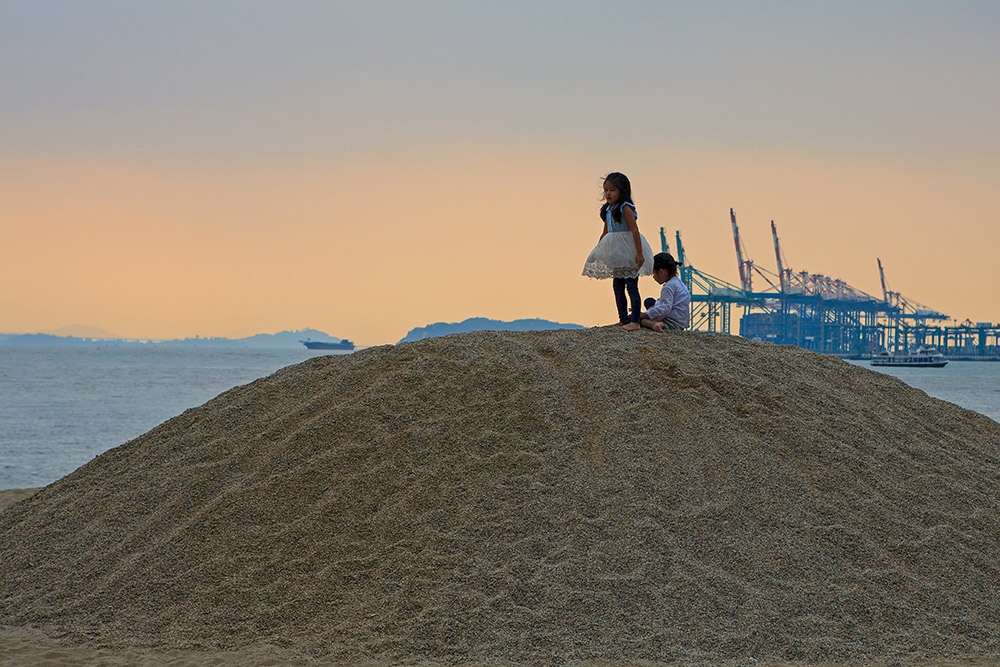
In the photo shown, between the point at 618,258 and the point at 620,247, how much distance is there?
0.09 meters

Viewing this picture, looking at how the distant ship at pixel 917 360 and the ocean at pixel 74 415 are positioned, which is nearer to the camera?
the ocean at pixel 74 415

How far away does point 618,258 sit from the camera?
21.4ft

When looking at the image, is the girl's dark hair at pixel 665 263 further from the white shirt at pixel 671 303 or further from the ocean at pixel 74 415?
the ocean at pixel 74 415

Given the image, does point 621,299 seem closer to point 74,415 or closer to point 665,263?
point 665,263

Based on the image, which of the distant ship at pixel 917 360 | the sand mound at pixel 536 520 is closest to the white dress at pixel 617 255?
the sand mound at pixel 536 520

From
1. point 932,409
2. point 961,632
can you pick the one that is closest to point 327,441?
point 961,632

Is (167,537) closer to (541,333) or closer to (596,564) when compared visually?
(596,564)

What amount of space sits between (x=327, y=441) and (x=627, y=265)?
2694mm

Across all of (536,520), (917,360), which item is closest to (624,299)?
(536,520)

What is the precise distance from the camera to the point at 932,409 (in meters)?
6.94

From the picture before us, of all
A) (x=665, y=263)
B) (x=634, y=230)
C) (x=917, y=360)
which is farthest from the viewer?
(x=917, y=360)

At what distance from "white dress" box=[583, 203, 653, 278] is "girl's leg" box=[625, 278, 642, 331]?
3.0 inches

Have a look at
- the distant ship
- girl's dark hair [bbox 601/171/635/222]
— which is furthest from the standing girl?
the distant ship

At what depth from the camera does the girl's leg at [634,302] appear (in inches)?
263
